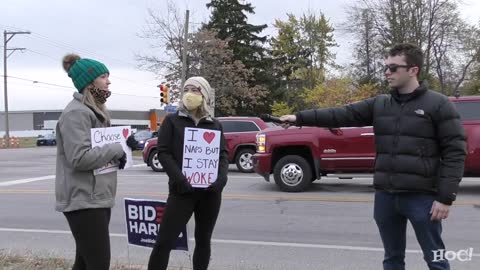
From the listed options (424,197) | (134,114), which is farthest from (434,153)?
(134,114)

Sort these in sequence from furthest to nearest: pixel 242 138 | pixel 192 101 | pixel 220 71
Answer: pixel 220 71 < pixel 242 138 < pixel 192 101

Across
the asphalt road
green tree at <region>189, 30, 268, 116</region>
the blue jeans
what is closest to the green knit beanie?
the blue jeans

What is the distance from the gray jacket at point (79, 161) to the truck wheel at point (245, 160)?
13.7 meters

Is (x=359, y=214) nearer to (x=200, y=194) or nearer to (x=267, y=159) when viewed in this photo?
(x=267, y=159)

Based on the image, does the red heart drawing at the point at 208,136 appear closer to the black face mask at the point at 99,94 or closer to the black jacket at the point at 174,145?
the black jacket at the point at 174,145

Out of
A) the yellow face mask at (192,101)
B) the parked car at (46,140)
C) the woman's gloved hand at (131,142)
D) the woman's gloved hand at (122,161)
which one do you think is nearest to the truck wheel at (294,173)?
the yellow face mask at (192,101)

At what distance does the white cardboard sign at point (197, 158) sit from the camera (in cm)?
450


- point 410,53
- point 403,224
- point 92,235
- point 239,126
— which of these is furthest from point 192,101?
point 239,126

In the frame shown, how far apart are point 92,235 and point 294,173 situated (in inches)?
336

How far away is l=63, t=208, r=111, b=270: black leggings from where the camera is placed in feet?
12.0

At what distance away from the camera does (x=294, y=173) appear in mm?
11953

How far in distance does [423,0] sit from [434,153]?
4541 centimetres

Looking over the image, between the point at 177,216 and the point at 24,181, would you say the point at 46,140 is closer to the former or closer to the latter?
the point at 24,181

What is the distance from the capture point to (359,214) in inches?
367
